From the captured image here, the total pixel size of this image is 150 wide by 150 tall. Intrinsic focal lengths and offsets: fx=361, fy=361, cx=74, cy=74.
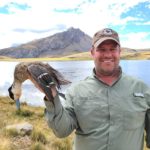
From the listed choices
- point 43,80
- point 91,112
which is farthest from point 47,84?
point 91,112

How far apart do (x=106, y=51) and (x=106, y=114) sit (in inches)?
23.7

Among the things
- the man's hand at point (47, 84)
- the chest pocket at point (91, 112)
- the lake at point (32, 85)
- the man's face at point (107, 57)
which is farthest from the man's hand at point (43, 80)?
the lake at point (32, 85)

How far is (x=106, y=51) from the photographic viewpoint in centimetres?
341

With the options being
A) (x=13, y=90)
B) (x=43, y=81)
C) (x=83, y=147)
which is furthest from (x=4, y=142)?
(x=43, y=81)

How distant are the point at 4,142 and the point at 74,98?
13.9 ft

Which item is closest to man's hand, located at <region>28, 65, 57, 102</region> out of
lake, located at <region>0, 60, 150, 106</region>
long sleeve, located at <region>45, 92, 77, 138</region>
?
long sleeve, located at <region>45, 92, 77, 138</region>

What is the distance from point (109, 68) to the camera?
333 cm

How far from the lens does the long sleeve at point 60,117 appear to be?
2.96 metres

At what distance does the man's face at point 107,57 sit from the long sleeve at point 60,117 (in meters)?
0.44

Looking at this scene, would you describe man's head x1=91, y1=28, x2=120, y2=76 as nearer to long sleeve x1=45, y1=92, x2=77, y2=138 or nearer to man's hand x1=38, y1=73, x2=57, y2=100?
long sleeve x1=45, y1=92, x2=77, y2=138

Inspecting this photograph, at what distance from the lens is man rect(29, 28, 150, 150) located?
3195mm

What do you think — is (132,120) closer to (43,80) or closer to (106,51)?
(106,51)

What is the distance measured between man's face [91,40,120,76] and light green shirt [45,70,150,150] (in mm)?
109

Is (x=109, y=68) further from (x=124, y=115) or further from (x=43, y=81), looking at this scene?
(x=43, y=81)
